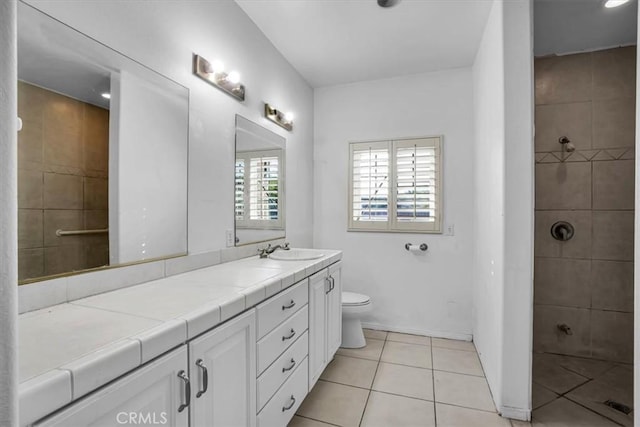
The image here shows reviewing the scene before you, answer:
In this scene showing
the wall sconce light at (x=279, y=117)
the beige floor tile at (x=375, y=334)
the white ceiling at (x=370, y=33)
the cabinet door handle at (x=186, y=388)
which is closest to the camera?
the cabinet door handle at (x=186, y=388)

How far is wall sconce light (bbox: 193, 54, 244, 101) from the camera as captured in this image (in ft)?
5.95

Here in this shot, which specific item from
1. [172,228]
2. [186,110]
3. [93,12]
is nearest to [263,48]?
[186,110]

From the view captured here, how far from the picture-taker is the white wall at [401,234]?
2.99 metres

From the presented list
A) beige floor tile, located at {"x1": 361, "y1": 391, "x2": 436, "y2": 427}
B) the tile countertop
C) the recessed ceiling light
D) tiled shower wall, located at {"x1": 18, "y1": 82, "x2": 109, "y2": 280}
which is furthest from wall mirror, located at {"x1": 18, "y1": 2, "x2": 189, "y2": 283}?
the recessed ceiling light

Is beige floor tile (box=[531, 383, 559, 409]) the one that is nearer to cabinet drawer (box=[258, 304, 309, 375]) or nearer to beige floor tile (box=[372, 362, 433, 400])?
beige floor tile (box=[372, 362, 433, 400])

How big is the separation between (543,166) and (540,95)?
22.8 inches

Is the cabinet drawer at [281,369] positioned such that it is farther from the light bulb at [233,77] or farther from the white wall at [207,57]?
the light bulb at [233,77]

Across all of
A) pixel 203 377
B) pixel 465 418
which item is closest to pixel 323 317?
pixel 465 418

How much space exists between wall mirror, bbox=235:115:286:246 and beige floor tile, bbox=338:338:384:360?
1101 mm

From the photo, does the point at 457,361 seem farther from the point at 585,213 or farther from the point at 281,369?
the point at 281,369

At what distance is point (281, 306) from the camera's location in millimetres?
1534

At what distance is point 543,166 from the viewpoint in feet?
8.82

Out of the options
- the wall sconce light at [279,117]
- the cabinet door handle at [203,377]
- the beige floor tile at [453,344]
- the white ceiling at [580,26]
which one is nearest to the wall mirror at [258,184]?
the wall sconce light at [279,117]

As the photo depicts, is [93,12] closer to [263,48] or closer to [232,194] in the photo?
[232,194]
